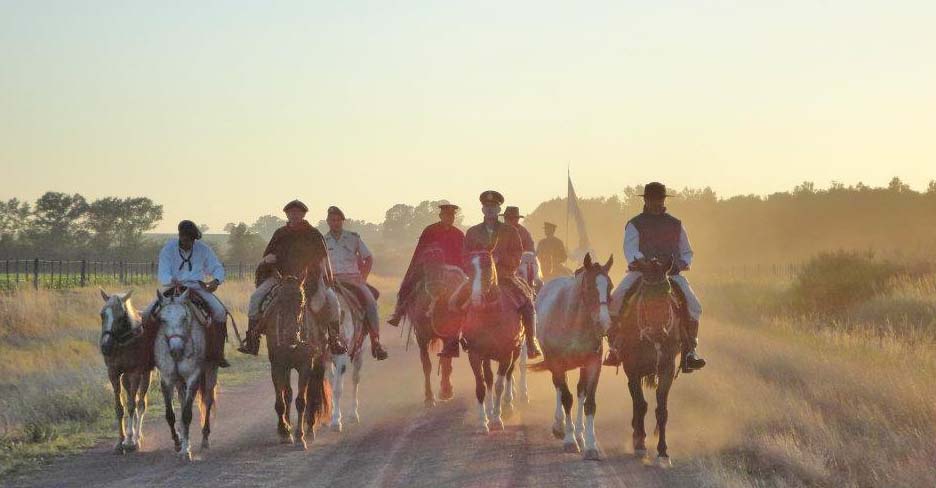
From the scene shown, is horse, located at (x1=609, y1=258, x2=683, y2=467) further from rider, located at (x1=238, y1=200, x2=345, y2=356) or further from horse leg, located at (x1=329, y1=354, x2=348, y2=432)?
horse leg, located at (x1=329, y1=354, x2=348, y2=432)

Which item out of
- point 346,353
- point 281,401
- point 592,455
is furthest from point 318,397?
point 592,455

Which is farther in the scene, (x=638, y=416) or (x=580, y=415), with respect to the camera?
(x=580, y=415)

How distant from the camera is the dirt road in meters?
11.3

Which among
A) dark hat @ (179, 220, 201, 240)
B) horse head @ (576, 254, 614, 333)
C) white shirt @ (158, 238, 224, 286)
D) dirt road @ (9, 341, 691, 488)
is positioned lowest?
dirt road @ (9, 341, 691, 488)

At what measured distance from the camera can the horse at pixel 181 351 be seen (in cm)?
1262

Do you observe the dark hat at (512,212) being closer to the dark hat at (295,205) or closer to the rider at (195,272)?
the dark hat at (295,205)

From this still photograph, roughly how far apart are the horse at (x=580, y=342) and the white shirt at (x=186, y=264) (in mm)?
4278

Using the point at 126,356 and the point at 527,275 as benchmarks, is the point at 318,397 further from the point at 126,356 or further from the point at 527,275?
the point at 527,275

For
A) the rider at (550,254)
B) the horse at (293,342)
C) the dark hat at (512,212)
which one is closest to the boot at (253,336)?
the horse at (293,342)

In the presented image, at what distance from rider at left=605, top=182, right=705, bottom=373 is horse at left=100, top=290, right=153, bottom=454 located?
567cm

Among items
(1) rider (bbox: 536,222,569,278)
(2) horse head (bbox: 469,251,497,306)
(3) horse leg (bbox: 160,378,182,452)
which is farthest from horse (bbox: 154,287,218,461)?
(1) rider (bbox: 536,222,569,278)

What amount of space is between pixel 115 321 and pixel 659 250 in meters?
6.46

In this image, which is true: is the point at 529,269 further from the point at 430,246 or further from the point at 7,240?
the point at 7,240

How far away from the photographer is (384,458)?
12.5 meters
